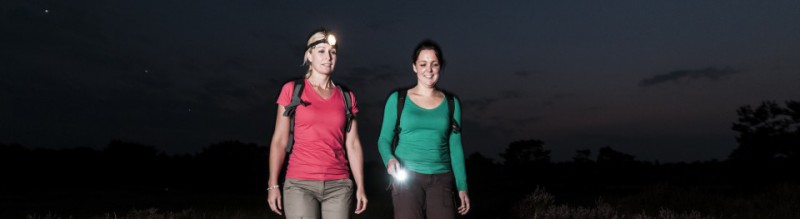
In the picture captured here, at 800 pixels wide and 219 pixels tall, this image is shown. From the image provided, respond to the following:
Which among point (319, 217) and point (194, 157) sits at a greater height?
point (194, 157)

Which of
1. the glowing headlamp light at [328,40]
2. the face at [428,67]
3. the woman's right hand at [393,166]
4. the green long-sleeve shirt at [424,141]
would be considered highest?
the glowing headlamp light at [328,40]

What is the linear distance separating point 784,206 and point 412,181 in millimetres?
19113

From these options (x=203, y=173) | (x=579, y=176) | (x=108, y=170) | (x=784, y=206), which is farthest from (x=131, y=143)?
(x=784, y=206)

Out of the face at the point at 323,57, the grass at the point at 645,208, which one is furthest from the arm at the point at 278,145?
the grass at the point at 645,208

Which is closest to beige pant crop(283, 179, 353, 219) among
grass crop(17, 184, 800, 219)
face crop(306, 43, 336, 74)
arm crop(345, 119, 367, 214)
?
arm crop(345, 119, 367, 214)

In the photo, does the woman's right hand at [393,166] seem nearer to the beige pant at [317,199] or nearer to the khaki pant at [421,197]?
the khaki pant at [421,197]

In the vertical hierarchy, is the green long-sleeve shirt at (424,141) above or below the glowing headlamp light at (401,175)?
above

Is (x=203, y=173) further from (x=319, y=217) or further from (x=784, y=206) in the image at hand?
(x=319, y=217)

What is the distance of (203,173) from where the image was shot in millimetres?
52688

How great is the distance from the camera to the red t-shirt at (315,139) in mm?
4734

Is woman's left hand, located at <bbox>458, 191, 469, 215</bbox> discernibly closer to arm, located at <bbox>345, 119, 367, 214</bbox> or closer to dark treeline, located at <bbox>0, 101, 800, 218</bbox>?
arm, located at <bbox>345, 119, 367, 214</bbox>

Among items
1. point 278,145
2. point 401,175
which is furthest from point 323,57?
point 401,175

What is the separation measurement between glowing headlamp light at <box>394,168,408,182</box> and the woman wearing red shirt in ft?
1.01

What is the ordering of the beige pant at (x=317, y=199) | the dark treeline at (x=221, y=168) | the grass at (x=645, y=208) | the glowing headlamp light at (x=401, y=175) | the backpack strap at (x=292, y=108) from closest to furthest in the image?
1. the beige pant at (x=317, y=199)
2. the backpack strap at (x=292, y=108)
3. the glowing headlamp light at (x=401, y=175)
4. the grass at (x=645, y=208)
5. the dark treeline at (x=221, y=168)
